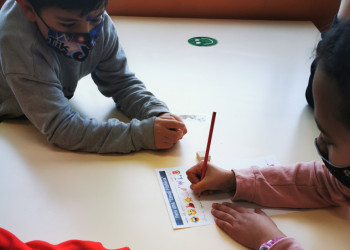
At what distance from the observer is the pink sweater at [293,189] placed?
2.32 ft

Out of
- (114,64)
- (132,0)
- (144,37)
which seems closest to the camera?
(114,64)

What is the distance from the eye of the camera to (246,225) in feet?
2.13

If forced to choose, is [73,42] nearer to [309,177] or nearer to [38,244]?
[38,244]

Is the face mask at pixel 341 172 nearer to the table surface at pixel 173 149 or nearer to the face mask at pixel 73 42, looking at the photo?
the table surface at pixel 173 149

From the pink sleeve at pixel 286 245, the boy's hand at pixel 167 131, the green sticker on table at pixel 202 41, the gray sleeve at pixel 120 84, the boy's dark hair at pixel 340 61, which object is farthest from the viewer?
the green sticker on table at pixel 202 41

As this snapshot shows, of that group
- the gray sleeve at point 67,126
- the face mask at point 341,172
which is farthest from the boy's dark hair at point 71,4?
the face mask at point 341,172

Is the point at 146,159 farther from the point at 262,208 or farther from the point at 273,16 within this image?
the point at 273,16

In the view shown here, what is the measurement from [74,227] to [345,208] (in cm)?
53

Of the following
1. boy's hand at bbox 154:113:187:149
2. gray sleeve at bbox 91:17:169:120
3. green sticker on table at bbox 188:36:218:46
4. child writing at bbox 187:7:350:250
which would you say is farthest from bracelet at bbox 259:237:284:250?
green sticker on table at bbox 188:36:218:46

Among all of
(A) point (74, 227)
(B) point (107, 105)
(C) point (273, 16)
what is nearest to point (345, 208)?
(A) point (74, 227)

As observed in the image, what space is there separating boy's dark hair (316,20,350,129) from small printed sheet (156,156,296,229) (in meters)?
0.28

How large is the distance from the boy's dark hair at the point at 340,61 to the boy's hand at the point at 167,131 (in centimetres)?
39

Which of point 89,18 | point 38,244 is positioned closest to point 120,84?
point 89,18

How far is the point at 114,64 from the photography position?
1004 mm
